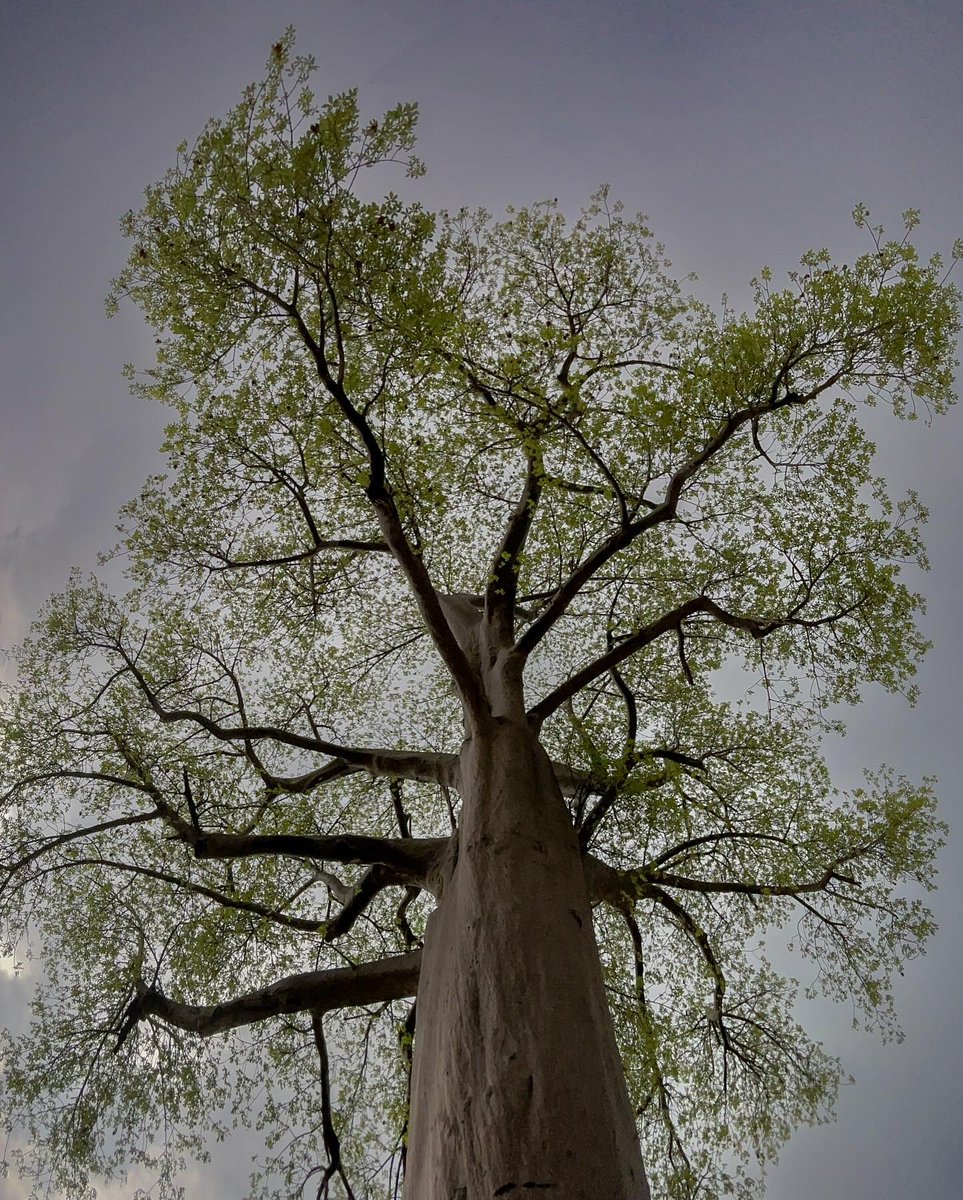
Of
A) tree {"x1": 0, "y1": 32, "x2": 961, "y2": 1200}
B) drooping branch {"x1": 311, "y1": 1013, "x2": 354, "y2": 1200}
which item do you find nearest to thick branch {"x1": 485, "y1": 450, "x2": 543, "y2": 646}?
tree {"x1": 0, "y1": 32, "x2": 961, "y2": 1200}

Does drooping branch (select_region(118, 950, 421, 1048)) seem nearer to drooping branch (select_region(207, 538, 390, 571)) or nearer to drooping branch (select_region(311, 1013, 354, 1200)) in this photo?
drooping branch (select_region(311, 1013, 354, 1200))

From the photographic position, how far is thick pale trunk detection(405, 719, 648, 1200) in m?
3.65

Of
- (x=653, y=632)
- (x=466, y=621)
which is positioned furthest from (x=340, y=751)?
(x=653, y=632)

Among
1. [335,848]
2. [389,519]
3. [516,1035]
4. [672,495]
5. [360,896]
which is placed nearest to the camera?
[516,1035]

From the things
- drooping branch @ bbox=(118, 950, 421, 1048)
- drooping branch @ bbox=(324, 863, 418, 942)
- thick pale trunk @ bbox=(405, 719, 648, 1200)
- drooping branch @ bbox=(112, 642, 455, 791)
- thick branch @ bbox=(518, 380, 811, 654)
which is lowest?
thick pale trunk @ bbox=(405, 719, 648, 1200)

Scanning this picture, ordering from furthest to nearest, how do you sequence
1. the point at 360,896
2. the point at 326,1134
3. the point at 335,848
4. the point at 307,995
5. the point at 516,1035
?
the point at 326,1134 → the point at 360,896 → the point at 307,995 → the point at 335,848 → the point at 516,1035

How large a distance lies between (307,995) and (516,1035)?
3.00 m

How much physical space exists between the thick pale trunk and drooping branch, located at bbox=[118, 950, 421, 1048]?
50.1 inches

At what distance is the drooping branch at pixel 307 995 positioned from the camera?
248 inches

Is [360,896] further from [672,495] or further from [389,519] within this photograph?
[672,495]

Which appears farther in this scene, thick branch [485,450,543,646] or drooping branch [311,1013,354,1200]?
thick branch [485,450,543,646]

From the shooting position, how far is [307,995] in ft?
20.7

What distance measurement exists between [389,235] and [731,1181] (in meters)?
8.74

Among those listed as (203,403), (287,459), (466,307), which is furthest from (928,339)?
(203,403)
